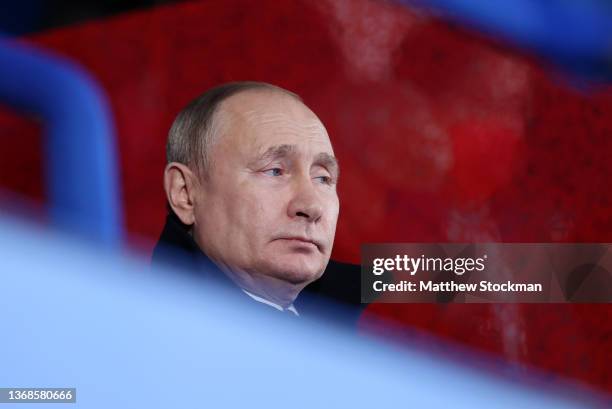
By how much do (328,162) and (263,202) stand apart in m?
0.15

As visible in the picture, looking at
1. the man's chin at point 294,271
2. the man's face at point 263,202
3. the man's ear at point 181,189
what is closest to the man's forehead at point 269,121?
the man's face at point 263,202

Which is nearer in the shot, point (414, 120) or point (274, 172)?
point (274, 172)

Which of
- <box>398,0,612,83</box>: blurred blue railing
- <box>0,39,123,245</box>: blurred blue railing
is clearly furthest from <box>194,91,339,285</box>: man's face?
<box>398,0,612,83</box>: blurred blue railing

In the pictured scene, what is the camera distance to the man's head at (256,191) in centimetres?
175

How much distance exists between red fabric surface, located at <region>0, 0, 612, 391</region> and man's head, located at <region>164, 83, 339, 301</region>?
74 millimetres

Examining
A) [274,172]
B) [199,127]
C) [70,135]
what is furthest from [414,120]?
[70,135]

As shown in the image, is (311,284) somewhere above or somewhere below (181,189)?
below

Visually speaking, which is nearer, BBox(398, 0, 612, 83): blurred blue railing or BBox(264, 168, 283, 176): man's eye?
BBox(264, 168, 283, 176): man's eye

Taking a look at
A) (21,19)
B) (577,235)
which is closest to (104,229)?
(21,19)

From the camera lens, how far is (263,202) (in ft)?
5.73

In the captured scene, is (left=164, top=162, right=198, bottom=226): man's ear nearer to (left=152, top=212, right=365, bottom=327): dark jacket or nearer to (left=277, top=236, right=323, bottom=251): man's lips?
(left=152, top=212, right=365, bottom=327): dark jacket

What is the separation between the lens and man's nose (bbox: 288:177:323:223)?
1.75 metres

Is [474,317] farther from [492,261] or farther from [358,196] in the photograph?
[358,196]

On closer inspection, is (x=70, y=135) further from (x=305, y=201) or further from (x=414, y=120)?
(x=414, y=120)
